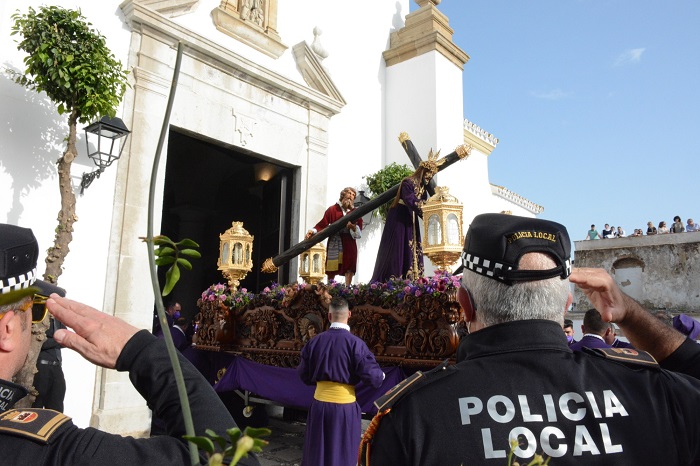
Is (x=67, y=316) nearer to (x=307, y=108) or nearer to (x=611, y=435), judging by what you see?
(x=611, y=435)

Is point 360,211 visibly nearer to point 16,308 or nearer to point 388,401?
point 388,401

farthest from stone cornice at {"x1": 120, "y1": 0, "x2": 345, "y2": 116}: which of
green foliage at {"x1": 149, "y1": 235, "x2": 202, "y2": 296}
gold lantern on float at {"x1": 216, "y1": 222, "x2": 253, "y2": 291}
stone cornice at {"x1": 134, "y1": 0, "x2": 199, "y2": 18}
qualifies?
green foliage at {"x1": 149, "y1": 235, "x2": 202, "y2": 296}

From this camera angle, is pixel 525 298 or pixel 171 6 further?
pixel 171 6

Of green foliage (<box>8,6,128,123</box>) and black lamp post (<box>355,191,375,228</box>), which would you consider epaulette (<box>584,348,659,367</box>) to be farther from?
black lamp post (<box>355,191,375,228</box>)

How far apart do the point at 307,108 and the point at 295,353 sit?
18.0 feet

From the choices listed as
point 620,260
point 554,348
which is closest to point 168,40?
point 554,348

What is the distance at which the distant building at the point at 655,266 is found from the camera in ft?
85.9

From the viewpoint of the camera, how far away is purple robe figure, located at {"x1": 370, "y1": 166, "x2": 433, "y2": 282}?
5.96m

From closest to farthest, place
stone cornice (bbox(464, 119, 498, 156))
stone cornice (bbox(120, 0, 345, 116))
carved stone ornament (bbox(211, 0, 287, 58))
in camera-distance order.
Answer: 1. stone cornice (bbox(120, 0, 345, 116))
2. carved stone ornament (bbox(211, 0, 287, 58))
3. stone cornice (bbox(464, 119, 498, 156))

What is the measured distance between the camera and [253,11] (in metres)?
9.03

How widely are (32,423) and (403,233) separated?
5150 millimetres

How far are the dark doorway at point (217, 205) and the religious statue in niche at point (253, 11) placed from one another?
240 centimetres

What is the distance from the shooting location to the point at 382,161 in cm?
1128

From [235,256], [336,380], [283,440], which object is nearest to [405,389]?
[336,380]
